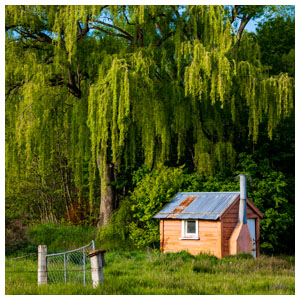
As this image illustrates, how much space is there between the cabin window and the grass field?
47 centimetres

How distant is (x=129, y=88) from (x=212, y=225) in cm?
351

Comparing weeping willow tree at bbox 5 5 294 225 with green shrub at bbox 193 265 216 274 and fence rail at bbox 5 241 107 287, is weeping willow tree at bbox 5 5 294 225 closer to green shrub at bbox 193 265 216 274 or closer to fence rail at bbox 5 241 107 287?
fence rail at bbox 5 241 107 287

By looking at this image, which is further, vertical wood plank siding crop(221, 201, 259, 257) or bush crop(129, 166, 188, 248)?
bush crop(129, 166, 188, 248)

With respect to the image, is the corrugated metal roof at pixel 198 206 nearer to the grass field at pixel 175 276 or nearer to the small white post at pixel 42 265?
the grass field at pixel 175 276

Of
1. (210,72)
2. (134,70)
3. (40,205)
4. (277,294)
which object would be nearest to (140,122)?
(134,70)

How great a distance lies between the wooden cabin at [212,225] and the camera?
978 centimetres

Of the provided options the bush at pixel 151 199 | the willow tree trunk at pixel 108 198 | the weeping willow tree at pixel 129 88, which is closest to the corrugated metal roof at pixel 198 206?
the bush at pixel 151 199

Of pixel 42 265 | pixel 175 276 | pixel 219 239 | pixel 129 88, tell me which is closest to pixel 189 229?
pixel 219 239

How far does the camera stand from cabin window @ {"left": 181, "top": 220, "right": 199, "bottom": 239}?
10.0 m

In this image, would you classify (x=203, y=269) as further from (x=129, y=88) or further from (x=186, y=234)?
(x=129, y=88)

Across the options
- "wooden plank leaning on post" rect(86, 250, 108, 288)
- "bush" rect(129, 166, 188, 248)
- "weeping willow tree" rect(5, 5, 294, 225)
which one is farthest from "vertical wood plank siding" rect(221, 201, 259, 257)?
"wooden plank leaning on post" rect(86, 250, 108, 288)

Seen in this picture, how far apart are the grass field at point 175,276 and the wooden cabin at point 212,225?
1.11ft

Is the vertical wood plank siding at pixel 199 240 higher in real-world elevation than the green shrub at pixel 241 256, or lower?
higher

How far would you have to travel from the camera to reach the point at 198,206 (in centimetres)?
1029
